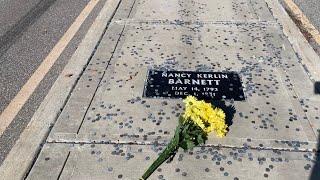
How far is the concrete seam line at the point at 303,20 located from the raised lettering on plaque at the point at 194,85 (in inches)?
87.4

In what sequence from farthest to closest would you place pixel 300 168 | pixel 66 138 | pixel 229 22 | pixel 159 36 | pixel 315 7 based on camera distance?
pixel 315 7 → pixel 229 22 → pixel 159 36 → pixel 66 138 → pixel 300 168

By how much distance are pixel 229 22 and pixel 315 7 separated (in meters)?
2.18

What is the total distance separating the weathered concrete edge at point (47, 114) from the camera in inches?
140

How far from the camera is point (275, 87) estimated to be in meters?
4.65

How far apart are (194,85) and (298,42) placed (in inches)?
86.9

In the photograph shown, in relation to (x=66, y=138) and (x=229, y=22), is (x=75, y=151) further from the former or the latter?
(x=229, y=22)

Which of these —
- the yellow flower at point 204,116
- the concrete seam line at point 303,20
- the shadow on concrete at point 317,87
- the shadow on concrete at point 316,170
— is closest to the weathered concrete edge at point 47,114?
the yellow flower at point 204,116

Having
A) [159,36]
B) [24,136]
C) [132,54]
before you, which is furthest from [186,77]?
[24,136]

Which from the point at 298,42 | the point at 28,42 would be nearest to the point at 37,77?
the point at 28,42

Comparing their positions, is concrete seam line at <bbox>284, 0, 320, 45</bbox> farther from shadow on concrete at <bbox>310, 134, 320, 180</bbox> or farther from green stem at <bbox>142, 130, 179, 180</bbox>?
green stem at <bbox>142, 130, 179, 180</bbox>

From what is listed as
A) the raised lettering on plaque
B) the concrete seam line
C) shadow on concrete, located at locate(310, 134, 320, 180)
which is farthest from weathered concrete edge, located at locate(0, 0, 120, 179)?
the concrete seam line

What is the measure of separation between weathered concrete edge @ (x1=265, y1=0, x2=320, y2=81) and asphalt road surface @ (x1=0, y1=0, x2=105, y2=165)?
10.6ft

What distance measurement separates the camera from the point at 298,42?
19.2 feet

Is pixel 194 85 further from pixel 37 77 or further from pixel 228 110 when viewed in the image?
pixel 37 77
